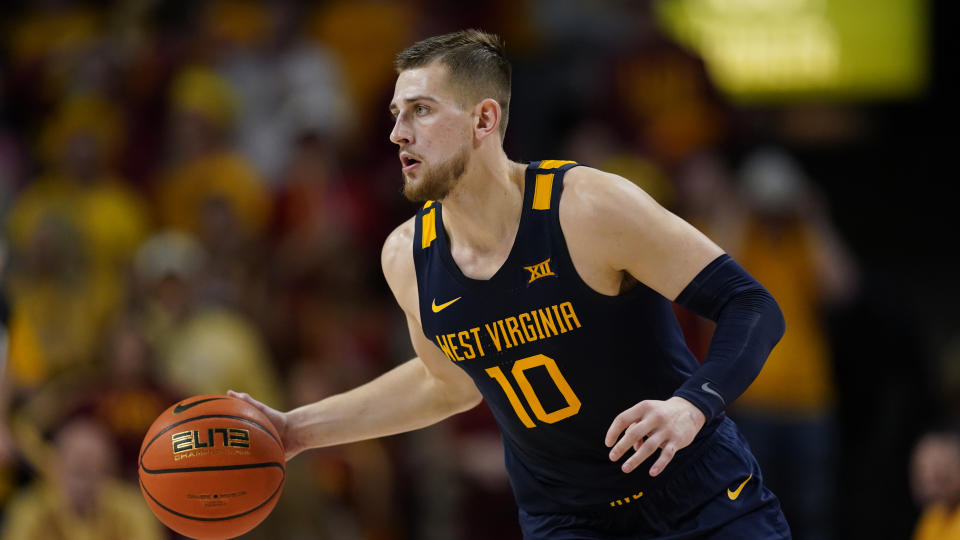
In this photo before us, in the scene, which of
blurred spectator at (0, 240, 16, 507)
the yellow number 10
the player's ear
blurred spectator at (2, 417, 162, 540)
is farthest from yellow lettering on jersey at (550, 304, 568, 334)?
blurred spectator at (2, 417, 162, 540)

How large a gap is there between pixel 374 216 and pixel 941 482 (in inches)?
184

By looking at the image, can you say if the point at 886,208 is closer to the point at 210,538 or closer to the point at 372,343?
the point at 372,343

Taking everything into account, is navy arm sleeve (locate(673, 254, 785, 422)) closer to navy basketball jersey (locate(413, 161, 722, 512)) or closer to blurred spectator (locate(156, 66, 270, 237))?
navy basketball jersey (locate(413, 161, 722, 512))

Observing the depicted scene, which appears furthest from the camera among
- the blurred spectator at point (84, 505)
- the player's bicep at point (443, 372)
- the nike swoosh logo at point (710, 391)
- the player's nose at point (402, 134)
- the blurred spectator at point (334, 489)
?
the blurred spectator at point (334, 489)

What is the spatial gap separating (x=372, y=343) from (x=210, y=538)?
15.1 ft

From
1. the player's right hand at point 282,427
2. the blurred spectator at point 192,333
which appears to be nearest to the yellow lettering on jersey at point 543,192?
the player's right hand at point 282,427

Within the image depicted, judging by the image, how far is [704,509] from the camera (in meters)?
4.09

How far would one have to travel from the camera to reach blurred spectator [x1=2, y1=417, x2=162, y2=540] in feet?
23.0

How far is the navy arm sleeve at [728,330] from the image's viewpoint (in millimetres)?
3723

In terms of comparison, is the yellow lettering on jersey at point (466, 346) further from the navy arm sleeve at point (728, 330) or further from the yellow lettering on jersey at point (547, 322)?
the navy arm sleeve at point (728, 330)

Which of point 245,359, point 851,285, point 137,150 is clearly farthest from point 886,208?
point 137,150

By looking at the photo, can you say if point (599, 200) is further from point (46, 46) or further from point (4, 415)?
point (46, 46)

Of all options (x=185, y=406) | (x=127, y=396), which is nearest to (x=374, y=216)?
(x=127, y=396)

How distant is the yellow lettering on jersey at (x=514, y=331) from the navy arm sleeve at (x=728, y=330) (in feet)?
1.78
